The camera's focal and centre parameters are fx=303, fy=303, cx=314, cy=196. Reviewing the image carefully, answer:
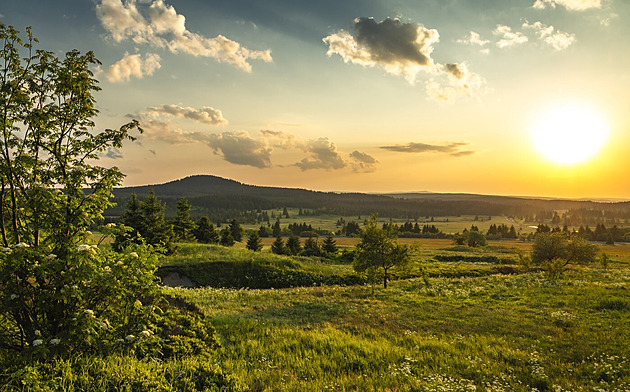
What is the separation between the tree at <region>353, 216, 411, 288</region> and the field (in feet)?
16.9

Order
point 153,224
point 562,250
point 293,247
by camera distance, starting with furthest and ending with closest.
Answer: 1. point 293,247
2. point 153,224
3. point 562,250

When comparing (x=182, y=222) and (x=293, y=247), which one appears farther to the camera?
(x=293, y=247)

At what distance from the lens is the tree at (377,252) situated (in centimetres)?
2869

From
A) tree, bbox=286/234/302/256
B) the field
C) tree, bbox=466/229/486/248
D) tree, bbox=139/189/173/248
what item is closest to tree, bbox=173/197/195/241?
tree, bbox=139/189/173/248

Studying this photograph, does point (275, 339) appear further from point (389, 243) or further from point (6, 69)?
point (389, 243)

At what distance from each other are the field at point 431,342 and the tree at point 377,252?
5.15 metres

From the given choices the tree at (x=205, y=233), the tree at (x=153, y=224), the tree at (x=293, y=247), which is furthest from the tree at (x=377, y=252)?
the tree at (x=205, y=233)

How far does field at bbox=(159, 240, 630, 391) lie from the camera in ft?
29.9

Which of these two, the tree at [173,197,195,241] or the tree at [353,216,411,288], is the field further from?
the tree at [173,197,195,241]

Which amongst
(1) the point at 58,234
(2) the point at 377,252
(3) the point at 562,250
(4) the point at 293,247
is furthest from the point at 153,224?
(3) the point at 562,250

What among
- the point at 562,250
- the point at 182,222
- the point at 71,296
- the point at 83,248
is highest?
the point at 83,248

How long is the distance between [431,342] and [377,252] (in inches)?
624

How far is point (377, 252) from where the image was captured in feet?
94.1

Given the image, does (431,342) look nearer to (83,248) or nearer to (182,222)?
(83,248)
